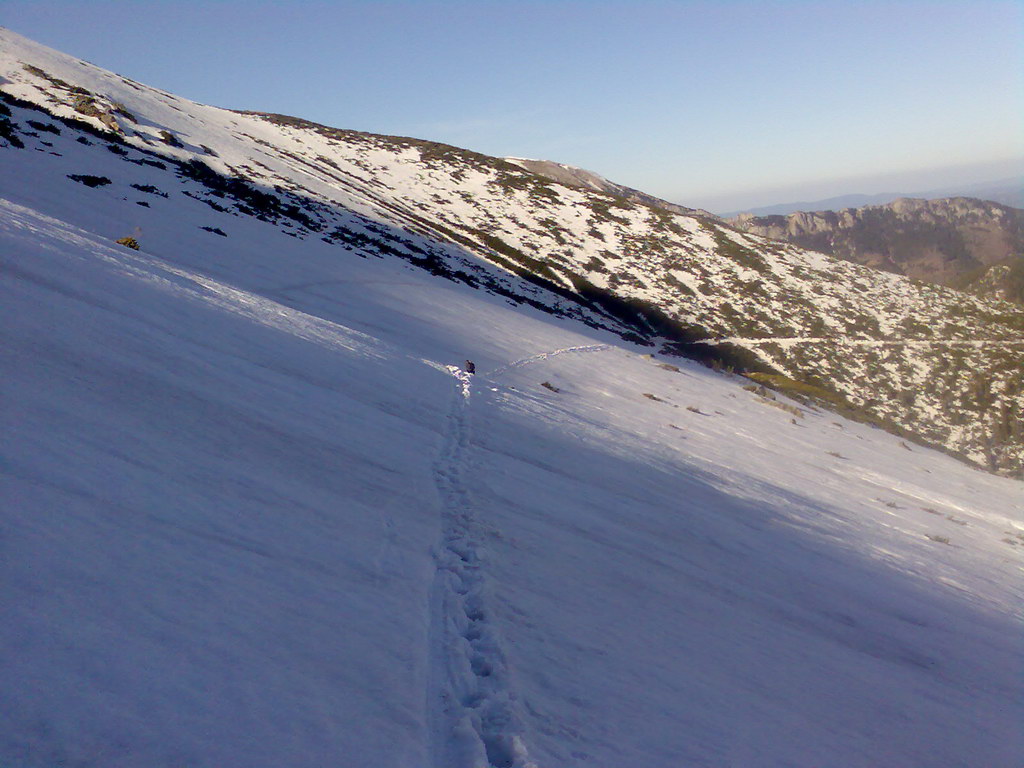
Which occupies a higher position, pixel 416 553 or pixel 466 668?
pixel 416 553

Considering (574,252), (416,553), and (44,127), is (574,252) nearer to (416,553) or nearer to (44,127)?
(44,127)

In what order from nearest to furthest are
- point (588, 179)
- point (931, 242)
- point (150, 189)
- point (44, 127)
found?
point (150, 189) → point (44, 127) → point (588, 179) → point (931, 242)

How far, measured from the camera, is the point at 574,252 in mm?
59031

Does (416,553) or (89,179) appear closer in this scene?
(416,553)

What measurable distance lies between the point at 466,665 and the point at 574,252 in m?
56.9

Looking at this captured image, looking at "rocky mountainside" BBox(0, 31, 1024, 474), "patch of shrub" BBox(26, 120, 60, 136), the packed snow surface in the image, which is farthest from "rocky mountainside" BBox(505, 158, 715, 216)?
the packed snow surface

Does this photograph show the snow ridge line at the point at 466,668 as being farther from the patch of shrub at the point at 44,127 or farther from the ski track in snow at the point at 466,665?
the patch of shrub at the point at 44,127

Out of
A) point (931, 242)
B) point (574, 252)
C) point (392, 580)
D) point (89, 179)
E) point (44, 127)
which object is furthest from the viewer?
point (931, 242)

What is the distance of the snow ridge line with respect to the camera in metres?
4.11

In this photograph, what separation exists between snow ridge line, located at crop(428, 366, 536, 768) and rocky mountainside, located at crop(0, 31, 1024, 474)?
13874 mm

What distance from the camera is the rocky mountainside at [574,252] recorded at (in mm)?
30109

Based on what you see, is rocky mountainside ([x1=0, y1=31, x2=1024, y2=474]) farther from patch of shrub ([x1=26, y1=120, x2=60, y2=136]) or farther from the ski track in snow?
the ski track in snow

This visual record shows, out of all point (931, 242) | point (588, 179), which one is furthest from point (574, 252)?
point (931, 242)

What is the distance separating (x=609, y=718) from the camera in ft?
15.5
